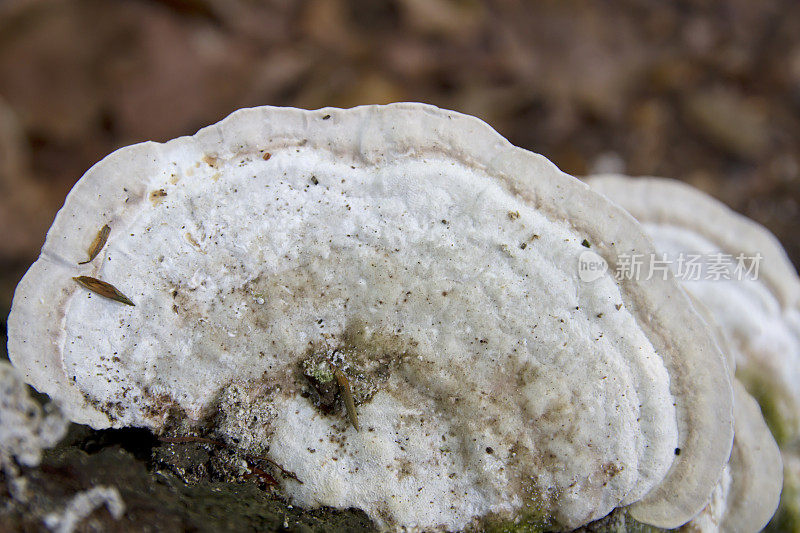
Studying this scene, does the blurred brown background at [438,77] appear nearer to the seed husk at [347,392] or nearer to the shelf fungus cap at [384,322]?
the shelf fungus cap at [384,322]

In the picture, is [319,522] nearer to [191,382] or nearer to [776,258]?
[191,382]

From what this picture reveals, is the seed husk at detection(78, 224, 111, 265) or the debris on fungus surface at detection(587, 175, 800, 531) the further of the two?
the debris on fungus surface at detection(587, 175, 800, 531)

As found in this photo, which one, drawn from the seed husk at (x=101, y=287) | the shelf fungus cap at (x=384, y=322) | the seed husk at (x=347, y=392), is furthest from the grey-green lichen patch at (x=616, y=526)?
the seed husk at (x=101, y=287)

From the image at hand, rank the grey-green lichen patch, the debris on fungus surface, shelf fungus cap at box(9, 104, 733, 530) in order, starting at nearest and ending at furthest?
1. shelf fungus cap at box(9, 104, 733, 530)
2. the grey-green lichen patch
3. the debris on fungus surface

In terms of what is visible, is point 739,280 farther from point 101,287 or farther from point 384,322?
point 101,287

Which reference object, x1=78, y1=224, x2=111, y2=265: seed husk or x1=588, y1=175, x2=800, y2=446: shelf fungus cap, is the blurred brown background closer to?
x1=588, y1=175, x2=800, y2=446: shelf fungus cap

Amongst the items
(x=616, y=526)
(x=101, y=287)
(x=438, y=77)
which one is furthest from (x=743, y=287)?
(x=101, y=287)

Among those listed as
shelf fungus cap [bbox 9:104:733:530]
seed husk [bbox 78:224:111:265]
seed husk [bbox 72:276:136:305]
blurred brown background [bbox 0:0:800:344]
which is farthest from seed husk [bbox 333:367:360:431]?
blurred brown background [bbox 0:0:800:344]
